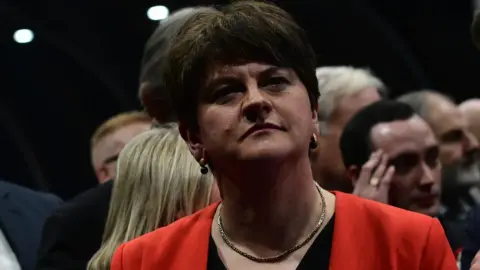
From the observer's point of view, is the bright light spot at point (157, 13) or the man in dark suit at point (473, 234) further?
the bright light spot at point (157, 13)

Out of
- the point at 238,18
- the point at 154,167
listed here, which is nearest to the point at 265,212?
the point at 238,18

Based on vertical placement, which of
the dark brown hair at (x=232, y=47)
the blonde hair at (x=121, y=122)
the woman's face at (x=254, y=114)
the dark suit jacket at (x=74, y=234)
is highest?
the dark brown hair at (x=232, y=47)

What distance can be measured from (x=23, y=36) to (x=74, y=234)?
2.69m

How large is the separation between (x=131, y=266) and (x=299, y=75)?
46 centimetres

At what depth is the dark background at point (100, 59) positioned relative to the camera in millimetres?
4539

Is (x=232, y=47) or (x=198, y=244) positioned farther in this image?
(x=198, y=244)

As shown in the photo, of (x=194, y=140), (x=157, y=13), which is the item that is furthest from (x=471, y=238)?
(x=157, y=13)

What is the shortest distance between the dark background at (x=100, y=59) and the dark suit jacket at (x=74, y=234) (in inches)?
93.7

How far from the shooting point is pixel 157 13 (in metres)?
4.48

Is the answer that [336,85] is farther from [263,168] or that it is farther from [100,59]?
[100,59]

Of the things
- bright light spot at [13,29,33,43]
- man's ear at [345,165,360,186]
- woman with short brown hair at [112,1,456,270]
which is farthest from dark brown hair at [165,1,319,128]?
bright light spot at [13,29,33,43]

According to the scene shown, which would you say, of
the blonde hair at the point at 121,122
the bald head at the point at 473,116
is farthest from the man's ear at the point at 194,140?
the bald head at the point at 473,116

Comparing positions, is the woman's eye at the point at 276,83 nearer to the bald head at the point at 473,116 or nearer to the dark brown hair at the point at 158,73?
the dark brown hair at the point at 158,73

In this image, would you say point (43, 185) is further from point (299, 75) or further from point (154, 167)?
point (299, 75)
